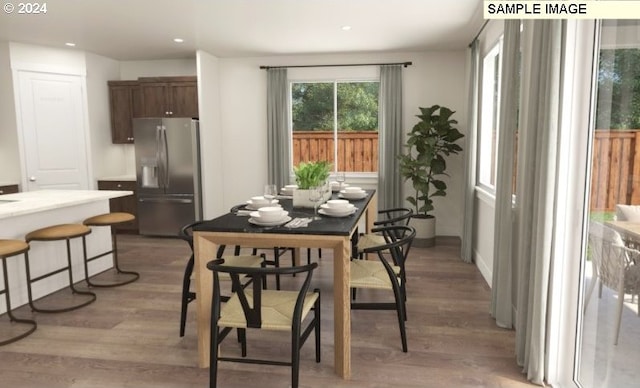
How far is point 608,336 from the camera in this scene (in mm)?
2051

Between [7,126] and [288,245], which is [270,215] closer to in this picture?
[288,245]

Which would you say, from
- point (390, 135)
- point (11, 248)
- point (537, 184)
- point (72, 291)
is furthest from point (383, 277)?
point (390, 135)

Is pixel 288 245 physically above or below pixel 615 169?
below

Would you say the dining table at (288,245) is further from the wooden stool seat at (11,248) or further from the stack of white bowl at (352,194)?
the wooden stool seat at (11,248)

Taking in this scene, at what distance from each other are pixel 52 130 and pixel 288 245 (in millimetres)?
4943

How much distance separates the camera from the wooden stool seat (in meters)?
3.03

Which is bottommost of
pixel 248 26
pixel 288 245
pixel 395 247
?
pixel 395 247

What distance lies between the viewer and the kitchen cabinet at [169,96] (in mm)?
6168

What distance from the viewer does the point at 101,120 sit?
6.41m

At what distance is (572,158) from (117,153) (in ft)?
20.7

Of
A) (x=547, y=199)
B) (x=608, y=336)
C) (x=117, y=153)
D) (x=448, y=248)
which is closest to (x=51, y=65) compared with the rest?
(x=117, y=153)

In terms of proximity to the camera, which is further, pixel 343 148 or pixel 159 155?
pixel 343 148

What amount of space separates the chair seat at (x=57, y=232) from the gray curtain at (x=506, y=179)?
11.1ft

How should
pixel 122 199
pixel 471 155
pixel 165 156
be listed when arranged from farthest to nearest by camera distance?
pixel 122 199, pixel 165 156, pixel 471 155
